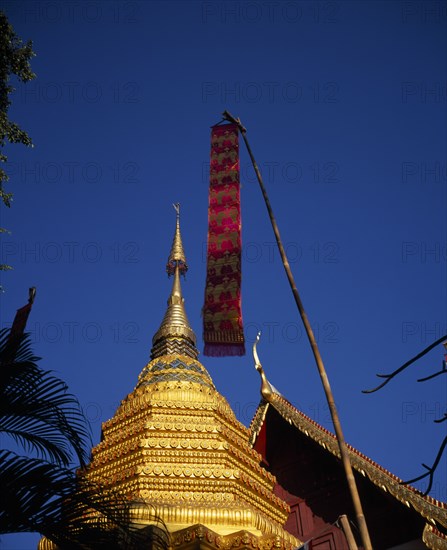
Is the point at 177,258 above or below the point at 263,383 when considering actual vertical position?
above

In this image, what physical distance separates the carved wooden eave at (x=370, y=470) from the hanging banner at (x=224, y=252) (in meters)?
2.66

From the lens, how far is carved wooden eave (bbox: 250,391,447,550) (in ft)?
27.7

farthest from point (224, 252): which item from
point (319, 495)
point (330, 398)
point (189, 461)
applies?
point (330, 398)

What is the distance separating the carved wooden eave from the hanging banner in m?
2.66

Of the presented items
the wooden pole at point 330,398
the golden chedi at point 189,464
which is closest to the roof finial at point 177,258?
the golden chedi at point 189,464

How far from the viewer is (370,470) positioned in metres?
9.87

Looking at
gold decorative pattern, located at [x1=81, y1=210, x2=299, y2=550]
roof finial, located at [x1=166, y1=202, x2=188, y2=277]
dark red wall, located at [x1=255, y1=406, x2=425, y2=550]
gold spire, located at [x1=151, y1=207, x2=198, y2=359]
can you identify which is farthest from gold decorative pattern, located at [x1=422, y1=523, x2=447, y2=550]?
roof finial, located at [x1=166, y1=202, x2=188, y2=277]

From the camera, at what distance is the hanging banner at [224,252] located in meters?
10.4

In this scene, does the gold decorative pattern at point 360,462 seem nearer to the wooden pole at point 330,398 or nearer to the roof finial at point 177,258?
the wooden pole at point 330,398

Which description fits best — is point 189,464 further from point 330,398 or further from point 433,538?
point 330,398

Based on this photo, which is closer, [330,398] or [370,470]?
[330,398]

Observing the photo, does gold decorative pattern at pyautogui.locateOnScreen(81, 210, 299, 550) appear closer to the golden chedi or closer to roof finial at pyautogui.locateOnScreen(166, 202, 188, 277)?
the golden chedi

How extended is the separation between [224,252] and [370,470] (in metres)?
4.62

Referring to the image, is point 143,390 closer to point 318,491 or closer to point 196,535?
point 318,491
